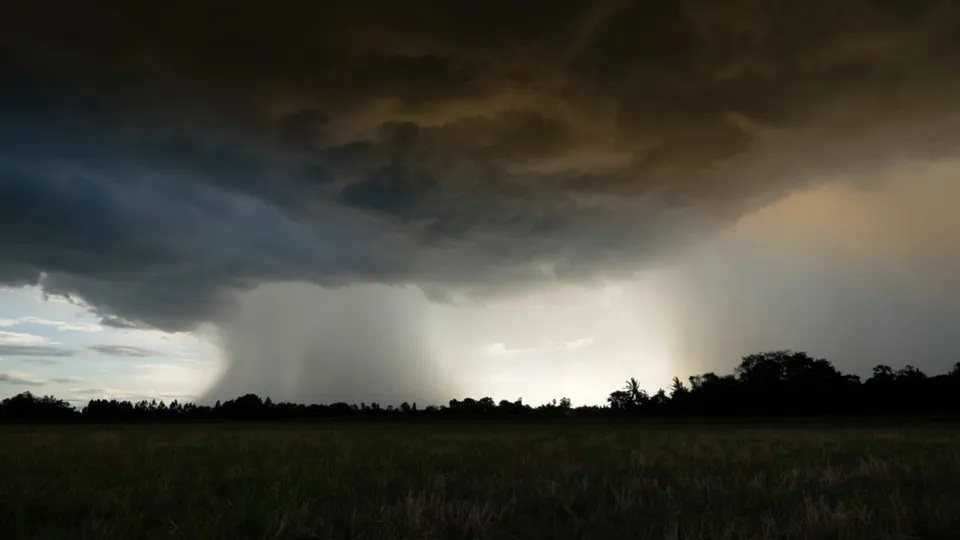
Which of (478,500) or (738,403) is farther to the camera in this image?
(738,403)

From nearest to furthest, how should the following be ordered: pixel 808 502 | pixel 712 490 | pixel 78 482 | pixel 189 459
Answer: pixel 808 502 < pixel 712 490 < pixel 78 482 < pixel 189 459

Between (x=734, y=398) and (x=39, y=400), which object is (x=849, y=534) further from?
(x=39, y=400)

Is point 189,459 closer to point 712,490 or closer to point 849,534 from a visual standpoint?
point 712,490

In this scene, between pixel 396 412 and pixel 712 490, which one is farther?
pixel 396 412

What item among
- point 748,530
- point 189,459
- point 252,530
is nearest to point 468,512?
point 252,530

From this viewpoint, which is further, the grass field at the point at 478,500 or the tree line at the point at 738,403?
the tree line at the point at 738,403

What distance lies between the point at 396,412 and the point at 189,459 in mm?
181018

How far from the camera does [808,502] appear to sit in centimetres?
639

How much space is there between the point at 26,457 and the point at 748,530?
13.5 metres

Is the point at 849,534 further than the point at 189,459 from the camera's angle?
No

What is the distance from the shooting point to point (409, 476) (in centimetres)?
899

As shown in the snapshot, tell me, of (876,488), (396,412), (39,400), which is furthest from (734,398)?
(39,400)

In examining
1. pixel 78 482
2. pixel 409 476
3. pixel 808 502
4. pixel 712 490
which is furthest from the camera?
pixel 409 476

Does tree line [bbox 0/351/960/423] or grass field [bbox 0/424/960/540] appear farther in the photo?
tree line [bbox 0/351/960/423]
